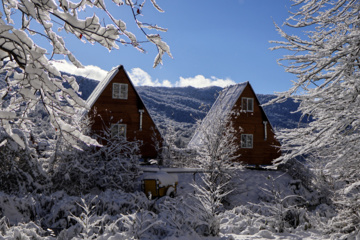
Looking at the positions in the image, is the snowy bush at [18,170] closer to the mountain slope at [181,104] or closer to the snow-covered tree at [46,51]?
the snow-covered tree at [46,51]

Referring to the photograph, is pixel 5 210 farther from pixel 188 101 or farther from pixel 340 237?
pixel 188 101

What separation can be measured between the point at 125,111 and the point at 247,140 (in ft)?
30.5

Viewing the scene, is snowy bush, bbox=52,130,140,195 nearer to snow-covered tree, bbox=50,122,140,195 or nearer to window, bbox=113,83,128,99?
snow-covered tree, bbox=50,122,140,195

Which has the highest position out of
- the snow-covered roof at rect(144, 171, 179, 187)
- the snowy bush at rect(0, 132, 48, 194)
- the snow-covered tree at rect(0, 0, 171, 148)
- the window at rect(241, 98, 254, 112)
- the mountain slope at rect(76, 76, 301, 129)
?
the mountain slope at rect(76, 76, 301, 129)

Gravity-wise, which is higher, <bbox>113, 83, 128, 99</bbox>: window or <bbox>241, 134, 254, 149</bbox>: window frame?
<bbox>113, 83, 128, 99</bbox>: window

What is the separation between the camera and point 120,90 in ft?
66.8

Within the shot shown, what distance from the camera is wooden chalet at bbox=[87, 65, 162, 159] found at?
65.0 feet

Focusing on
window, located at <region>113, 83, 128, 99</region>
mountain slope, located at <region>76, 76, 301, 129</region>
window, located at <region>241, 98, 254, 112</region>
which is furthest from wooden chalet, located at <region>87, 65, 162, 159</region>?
mountain slope, located at <region>76, 76, 301, 129</region>

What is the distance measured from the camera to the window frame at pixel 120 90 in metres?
20.2

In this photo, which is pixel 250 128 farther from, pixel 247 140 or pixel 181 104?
pixel 181 104

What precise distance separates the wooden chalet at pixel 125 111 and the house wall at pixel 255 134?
641cm

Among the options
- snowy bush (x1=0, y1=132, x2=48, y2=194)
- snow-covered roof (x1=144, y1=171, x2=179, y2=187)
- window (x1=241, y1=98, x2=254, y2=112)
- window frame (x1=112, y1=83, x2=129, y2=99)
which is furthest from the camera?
window (x1=241, y1=98, x2=254, y2=112)

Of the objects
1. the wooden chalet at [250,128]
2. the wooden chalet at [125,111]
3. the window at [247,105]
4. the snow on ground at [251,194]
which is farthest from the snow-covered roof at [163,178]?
the window at [247,105]

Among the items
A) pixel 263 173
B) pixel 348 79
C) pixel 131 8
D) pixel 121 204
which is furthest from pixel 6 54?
pixel 263 173
